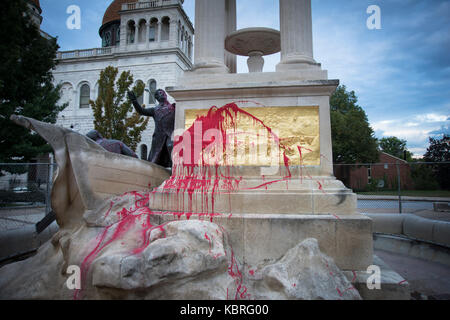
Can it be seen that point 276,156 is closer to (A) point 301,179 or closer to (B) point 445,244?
(A) point 301,179

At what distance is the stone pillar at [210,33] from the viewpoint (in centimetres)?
490

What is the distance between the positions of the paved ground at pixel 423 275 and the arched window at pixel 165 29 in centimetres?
3672

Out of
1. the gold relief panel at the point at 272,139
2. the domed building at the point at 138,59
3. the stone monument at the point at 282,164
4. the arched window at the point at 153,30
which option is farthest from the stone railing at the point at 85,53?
the gold relief panel at the point at 272,139

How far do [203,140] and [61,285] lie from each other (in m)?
2.71

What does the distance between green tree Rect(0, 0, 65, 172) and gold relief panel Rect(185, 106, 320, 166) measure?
46.1ft

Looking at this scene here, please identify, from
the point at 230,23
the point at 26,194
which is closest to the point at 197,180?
the point at 230,23

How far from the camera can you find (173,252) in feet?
9.25

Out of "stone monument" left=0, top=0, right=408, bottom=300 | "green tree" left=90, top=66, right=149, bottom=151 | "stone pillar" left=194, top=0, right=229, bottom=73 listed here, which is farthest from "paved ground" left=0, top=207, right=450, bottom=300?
"green tree" left=90, top=66, right=149, bottom=151

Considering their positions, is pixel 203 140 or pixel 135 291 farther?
pixel 203 140

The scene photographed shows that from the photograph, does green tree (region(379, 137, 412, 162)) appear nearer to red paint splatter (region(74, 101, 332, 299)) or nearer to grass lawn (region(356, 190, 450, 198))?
grass lawn (region(356, 190, 450, 198))

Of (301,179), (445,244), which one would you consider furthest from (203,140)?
(445,244)

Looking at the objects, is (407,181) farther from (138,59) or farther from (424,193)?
(138,59)

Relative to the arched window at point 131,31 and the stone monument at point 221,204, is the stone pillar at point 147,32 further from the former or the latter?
the stone monument at point 221,204

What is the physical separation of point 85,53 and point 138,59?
26.7 feet
